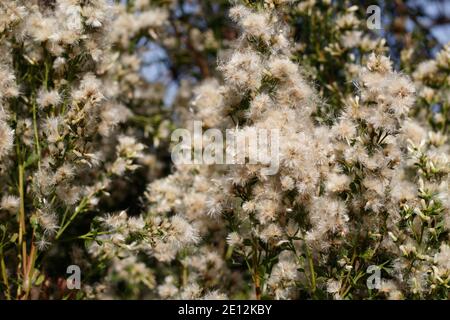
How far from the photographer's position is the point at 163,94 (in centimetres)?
445

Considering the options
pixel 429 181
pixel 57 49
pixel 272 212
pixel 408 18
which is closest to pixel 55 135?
pixel 57 49

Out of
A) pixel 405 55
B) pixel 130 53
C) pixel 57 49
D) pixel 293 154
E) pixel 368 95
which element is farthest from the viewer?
pixel 130 53

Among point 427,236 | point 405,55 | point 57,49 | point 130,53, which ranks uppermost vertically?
point 130,53

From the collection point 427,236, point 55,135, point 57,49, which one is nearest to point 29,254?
point 55,135

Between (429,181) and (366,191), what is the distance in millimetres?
293

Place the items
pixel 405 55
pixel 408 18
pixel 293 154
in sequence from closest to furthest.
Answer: pixel 293 154 < pixel 405 55 < pixel 408 18

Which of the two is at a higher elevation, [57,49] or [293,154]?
[57,49]

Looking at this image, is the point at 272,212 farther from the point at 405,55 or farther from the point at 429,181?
the point at 405,55

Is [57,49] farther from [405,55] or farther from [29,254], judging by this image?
[405,55]

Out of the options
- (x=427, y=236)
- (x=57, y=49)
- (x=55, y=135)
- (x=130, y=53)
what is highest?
(x=130, y=53)

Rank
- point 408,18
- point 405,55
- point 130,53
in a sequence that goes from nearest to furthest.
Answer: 1. point 405,55
2. point 130,53
3. point 408,18

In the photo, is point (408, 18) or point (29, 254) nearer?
point (29, 254)

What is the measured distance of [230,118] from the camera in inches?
104

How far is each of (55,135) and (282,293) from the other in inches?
40.8
